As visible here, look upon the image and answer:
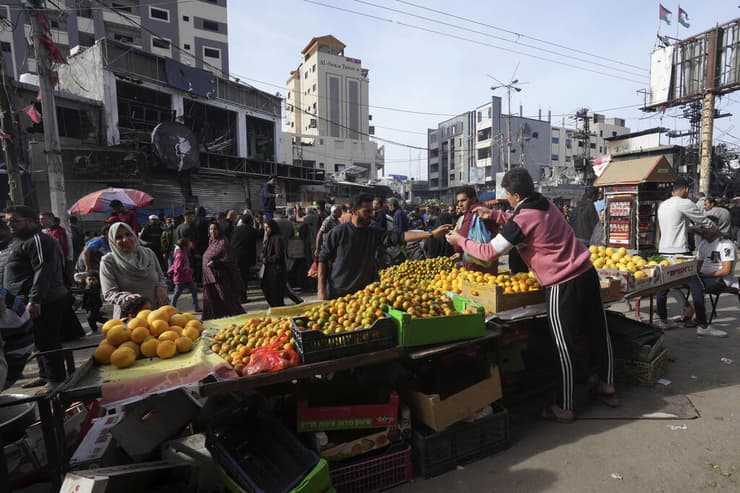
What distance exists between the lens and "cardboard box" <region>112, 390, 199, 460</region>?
2457mm

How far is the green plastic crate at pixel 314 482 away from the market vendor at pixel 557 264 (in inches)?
79.2

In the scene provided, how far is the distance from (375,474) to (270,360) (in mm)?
1036

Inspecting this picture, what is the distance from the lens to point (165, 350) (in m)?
2.58

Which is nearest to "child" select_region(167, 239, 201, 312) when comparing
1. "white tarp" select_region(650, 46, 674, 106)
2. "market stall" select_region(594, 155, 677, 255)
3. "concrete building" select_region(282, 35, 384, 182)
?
"market stall" select_region(594, 155, 677, 255)

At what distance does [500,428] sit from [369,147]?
55.7m

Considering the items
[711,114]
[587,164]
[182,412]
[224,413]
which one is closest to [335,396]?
[224,413]

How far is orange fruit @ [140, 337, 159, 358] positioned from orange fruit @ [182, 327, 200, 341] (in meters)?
0.22

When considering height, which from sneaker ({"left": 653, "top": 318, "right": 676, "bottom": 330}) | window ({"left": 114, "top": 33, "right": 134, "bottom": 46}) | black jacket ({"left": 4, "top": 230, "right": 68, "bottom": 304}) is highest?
window ({"left": 114, "top": 33, "right": 134, "bottom": 46})

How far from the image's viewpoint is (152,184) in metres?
18.8

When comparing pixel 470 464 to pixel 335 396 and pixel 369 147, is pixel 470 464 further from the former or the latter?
pixel 369 147

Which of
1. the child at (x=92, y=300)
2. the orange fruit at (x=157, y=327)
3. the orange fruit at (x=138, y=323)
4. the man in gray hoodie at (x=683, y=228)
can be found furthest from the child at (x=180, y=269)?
the man in gray hoodie at (x=683, y=228)

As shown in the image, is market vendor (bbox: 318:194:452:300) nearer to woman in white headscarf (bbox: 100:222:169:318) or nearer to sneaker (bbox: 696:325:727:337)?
woman in white headscarf (bbox: 100:222:169:318)

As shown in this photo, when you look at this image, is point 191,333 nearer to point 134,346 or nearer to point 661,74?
point 134,346

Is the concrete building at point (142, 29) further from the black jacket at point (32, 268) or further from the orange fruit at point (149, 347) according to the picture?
the orange fruit at point (149, 347)
